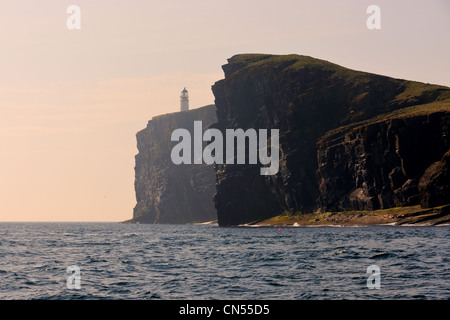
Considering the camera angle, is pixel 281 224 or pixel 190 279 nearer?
pixel 190 279

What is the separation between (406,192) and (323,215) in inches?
1229

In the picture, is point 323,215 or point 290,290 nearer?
point 290,290

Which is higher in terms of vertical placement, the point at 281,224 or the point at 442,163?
the point at 442,163

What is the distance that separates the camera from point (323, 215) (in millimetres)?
187500

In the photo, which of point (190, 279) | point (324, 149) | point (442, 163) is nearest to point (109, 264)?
point (190, 279)

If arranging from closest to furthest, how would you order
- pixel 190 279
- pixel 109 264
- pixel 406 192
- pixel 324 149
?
pixel 190 279, pixel 109 264, pixel 406 192, pixel 324 149

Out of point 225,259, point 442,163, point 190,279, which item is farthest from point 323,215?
point 190,279

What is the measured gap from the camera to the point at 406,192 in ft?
539

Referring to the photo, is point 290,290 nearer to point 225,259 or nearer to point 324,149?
point 225,259
